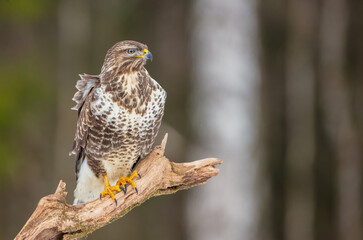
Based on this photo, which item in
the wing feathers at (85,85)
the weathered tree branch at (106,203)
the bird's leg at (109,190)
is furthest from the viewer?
the wing feathers at (85,85)

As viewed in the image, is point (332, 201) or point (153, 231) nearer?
point (332, 201)

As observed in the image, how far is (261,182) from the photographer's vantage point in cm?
910

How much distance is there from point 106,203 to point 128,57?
123 cm

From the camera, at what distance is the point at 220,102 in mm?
8625

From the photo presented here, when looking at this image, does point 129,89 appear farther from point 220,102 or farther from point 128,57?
point 220,102

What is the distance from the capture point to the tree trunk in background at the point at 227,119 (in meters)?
8.57

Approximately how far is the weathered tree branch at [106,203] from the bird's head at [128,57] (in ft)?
2.52

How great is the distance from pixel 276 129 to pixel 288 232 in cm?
179

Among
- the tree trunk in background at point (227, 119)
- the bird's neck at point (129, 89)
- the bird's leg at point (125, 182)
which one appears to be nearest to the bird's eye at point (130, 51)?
the bird's neck at point (129, 89)

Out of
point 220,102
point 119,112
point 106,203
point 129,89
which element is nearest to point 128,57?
point 129,89

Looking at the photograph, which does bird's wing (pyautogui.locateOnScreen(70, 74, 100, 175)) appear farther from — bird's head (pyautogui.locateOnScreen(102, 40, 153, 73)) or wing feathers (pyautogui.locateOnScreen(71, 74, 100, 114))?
bird's head (pyautogui.locateOnScreen(102, 40, 153, 73))

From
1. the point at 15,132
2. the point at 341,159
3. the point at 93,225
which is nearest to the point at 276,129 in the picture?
the point at 341,159

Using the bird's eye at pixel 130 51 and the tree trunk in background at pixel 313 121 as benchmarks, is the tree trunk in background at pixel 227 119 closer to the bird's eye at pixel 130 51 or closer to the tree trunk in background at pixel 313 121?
the tree trunk in background at pixel 313 121

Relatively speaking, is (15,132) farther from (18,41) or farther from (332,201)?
(332,201)
